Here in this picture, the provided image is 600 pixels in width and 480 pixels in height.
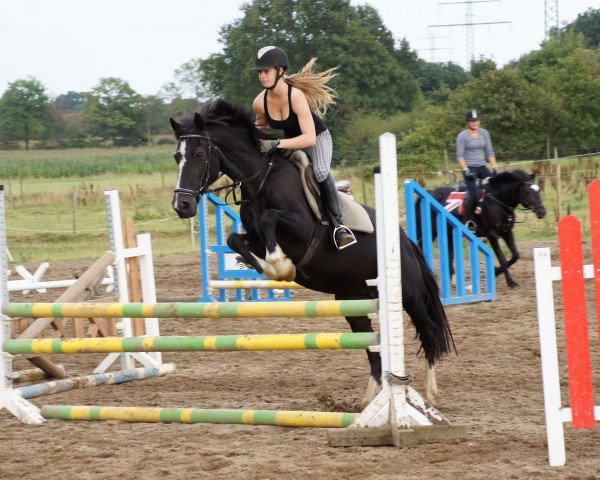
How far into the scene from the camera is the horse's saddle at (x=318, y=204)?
5414mm

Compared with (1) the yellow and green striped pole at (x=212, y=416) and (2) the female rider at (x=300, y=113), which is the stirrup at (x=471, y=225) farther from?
(1) the yellow and green striped pole at (x=212, y=416)

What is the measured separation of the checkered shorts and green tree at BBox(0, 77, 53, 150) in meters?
49.3

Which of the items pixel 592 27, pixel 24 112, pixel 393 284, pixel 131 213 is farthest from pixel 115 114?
pixel 393 284

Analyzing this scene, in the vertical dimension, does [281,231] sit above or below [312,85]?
below

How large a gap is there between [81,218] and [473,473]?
1955 centimetres

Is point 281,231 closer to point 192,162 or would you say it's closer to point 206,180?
point 206,180

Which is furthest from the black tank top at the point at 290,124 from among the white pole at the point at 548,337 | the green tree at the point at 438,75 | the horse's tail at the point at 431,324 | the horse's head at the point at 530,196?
the green tree at the point at 438,75

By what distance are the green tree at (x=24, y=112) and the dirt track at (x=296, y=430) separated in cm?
4831

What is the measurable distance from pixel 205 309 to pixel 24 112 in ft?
174

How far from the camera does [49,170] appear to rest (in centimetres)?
3584

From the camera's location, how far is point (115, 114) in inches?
2158

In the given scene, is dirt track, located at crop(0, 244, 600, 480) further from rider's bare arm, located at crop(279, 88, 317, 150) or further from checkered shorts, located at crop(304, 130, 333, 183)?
rider's bare arm, located at crop(279, 88, 317, 150)

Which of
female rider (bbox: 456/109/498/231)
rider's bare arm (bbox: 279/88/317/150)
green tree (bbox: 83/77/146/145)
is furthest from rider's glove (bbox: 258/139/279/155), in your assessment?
green tree (bbox: 83/77/146/145)

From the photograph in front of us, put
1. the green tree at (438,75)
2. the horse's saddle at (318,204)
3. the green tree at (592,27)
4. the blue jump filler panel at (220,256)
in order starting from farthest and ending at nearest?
the green tree at (592,27) → the green tree at (438,75) → the blue jump filler panel at (220,256) → the horse's saddle at (318,204)
